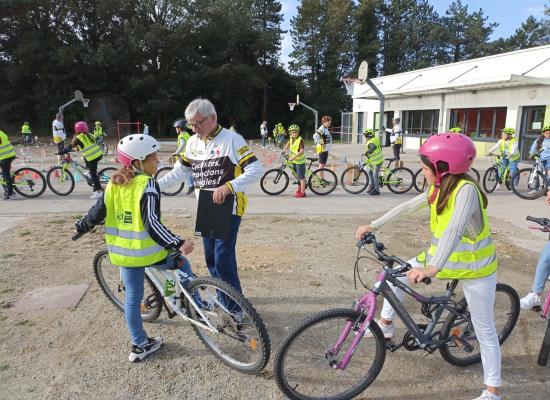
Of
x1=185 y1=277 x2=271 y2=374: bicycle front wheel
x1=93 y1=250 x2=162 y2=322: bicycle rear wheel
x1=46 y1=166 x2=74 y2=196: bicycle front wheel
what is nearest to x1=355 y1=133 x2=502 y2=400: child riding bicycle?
x1=185 y1=277 x2=271 y2=374: bicycle front wheel

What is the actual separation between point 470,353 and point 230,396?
5.96 feet

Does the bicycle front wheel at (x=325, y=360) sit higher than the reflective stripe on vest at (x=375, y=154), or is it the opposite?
the reflective stripe on vest at (x=375, y=154)

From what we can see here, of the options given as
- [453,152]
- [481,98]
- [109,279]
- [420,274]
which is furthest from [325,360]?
[481,98]

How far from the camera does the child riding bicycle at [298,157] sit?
9704 mm

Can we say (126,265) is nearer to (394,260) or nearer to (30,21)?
(394,260)

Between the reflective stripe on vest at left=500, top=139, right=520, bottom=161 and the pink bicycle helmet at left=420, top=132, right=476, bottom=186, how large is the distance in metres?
9.32

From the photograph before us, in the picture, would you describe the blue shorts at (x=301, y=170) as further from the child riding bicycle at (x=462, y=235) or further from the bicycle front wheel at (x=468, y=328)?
the child riding bicycle at (x=462, y=235)

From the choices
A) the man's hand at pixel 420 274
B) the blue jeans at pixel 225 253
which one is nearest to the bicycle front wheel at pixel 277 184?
the blue jeans at pixel 225 253

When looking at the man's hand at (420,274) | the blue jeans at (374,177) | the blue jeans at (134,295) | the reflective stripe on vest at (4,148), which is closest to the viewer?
the man's hand at (420,274)

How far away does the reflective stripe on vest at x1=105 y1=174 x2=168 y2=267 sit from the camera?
290 cm

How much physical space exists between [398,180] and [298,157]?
2706 mm

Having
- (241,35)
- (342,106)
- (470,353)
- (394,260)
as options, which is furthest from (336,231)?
(342,106)

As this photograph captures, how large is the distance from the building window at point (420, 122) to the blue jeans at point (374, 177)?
1499 centimetres

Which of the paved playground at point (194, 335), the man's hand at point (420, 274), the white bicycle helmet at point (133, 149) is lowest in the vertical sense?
the paved playground at point (194, 335)
